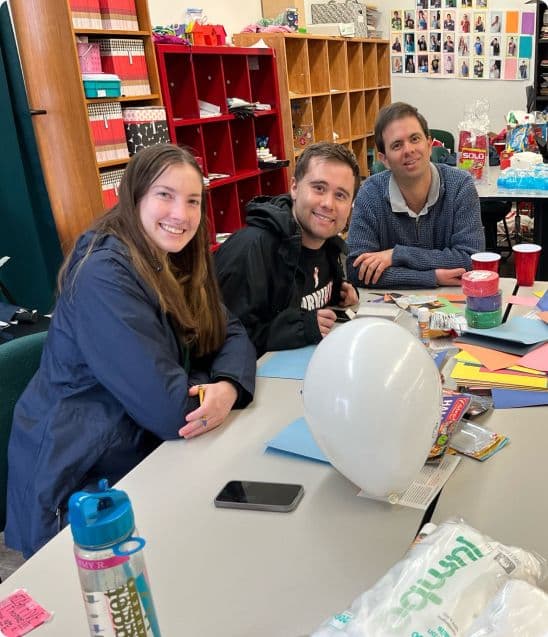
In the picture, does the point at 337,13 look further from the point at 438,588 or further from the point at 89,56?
the point at 438,588

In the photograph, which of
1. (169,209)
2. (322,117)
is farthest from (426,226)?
(322,117)

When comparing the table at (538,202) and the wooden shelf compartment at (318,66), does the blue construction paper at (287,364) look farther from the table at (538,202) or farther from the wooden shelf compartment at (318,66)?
the wooden shelf compartment at (318,66)

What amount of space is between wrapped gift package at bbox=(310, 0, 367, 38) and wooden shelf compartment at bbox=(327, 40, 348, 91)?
1.01ft

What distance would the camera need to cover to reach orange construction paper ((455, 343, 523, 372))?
58.0 inches

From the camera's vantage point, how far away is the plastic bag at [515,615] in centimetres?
63

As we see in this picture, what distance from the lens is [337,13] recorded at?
6.10 m

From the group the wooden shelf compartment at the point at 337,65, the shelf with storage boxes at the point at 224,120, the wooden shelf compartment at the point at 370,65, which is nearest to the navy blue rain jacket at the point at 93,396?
A: the shelf with storage boxes at the point at 224,120

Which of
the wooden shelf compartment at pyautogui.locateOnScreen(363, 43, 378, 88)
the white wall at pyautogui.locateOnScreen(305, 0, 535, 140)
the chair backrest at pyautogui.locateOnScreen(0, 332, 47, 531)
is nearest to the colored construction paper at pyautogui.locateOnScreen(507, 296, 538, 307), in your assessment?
the chair backrest at pyautogui.locateOnScreen(0, 332, 47, 531)

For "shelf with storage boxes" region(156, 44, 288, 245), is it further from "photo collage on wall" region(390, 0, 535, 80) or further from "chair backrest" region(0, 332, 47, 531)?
"photo collage on wall" region(390, 0, 535, 80)

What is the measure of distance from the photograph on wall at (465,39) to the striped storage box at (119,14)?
14.7 ft

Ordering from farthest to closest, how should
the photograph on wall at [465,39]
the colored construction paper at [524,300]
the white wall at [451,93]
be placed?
the white wall at [451,93] < the photograph on wall at [465,39] < the colored construction paper at [524,300]

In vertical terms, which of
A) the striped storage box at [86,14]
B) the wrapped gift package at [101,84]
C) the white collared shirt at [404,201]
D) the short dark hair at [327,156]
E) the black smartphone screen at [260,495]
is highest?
the striped storage box at [86,14]

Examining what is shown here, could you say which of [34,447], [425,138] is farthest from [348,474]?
[425,138]

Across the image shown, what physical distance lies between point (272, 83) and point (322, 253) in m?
3.28
